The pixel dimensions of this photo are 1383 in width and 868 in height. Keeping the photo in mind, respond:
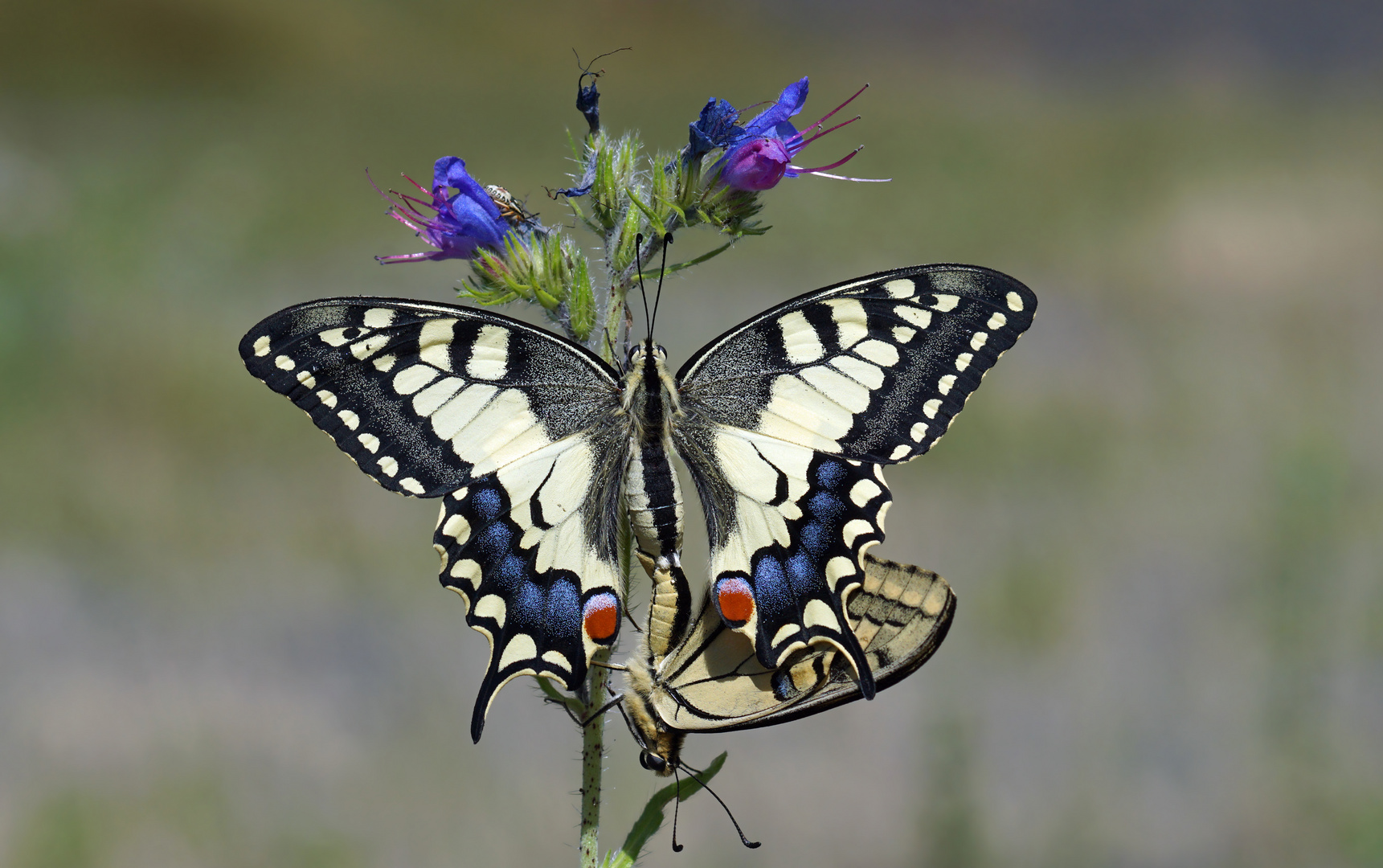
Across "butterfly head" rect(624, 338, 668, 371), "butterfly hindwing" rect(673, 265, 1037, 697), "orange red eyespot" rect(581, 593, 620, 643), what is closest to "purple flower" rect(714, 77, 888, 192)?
"butterfly hindwing" rect(673, 265, 1037, 697)

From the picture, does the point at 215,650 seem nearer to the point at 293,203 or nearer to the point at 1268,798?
the point at 1268,798

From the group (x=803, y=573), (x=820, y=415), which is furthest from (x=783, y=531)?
(x=820, y=415)

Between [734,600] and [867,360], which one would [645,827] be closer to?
[734,600]

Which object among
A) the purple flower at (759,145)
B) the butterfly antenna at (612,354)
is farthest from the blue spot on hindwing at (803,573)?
the purple flower at (759,145)

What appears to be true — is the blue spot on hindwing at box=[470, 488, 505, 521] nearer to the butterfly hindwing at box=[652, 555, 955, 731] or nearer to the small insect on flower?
the butterfly hindwing at box=[652, 555, 955, 731]

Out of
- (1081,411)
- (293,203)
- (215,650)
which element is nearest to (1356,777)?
(1081,411)

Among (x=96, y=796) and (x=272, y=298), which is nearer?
(x=96, y=796)
